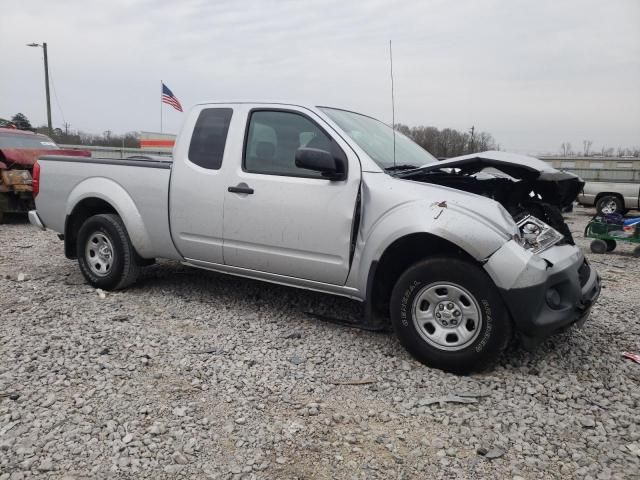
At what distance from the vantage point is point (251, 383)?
11.0 feet

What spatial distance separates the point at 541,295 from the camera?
3129mm

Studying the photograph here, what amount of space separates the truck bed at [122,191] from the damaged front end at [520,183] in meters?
2.34

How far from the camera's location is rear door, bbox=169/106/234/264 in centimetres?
Answer: 440

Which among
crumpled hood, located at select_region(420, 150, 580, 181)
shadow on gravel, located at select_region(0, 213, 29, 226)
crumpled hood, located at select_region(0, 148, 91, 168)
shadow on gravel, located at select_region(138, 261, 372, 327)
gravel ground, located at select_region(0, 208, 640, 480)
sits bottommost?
gravel ground, located at select_region(0, 208, 640, 480)

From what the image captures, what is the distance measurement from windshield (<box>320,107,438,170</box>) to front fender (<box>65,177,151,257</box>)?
2135 mm

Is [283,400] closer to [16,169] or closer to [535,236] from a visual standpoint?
[535,236]

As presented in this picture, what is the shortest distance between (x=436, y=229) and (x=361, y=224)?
23.5 inches

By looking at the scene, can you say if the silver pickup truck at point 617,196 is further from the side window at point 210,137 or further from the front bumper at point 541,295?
the side window at point 210,137

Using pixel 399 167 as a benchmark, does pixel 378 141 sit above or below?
above

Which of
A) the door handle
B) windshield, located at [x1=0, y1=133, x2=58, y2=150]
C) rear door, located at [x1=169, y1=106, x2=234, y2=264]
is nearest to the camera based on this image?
the door handle

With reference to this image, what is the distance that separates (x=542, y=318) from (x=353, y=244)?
4.46 ft

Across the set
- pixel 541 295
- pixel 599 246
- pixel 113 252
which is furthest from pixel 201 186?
pixel 599 246

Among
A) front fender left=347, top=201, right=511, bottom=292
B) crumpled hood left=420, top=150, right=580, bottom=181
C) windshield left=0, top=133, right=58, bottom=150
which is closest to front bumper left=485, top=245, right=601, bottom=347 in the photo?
front fender left=347, top=201, right=511, bottom=292

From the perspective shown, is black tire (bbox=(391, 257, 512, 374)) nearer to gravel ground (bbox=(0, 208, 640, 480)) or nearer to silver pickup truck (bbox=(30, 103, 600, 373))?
silver pickup truck (bbox=(30, 103, 600, 373))
